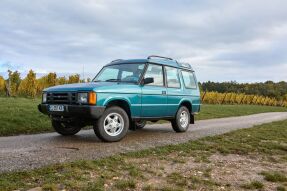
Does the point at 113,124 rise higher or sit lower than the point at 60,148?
higher

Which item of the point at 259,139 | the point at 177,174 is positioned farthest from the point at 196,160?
the point at 259,139

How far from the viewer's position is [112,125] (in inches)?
316

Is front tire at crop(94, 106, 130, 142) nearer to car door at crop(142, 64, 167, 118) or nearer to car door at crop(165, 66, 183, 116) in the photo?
car door at crop(142, 64, 167, 118)

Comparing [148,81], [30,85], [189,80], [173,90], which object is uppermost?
[30,85]

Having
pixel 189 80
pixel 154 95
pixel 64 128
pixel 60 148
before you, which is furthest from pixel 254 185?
pixel 189 80

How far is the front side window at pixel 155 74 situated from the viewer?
30.4ft

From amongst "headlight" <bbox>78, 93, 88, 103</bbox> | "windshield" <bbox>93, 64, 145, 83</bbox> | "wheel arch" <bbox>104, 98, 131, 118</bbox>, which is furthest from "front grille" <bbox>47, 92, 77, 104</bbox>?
"windshield" <bbox>93, 64, 145, 83</bbox>

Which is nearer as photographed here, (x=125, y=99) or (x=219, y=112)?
(x=125, y=99)

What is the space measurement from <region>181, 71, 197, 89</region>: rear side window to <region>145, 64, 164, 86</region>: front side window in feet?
4.24

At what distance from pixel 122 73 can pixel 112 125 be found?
1747 mm

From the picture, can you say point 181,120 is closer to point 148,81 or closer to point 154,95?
point 154,95

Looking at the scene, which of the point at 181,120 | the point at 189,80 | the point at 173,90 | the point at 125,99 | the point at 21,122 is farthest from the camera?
the point at 189,80

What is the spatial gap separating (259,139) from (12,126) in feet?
22.0

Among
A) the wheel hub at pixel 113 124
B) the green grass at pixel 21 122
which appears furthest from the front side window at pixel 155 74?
the green grass at pixel 21 122
